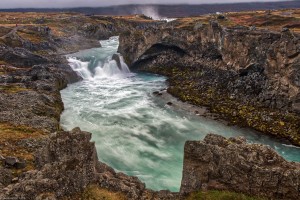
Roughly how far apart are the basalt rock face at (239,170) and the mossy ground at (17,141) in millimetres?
18577

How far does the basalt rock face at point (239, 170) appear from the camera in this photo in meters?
29.2

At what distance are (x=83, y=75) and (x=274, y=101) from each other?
217ft

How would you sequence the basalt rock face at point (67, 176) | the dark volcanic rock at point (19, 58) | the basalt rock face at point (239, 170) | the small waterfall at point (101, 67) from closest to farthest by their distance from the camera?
the basalt rock face at point (67, 176) < the basalt rock face at point (239, 170) < the dark volcanic rock at point (19, 58) < the small waterfall at point (101, 67)

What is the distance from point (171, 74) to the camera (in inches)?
4279

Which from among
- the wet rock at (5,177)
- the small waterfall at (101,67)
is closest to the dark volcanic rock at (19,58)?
the small waterfall at (101,67)

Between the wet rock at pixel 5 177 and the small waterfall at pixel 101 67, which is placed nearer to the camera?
the wet rock at pixel 5 177

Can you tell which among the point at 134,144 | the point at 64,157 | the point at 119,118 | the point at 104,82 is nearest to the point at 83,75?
the point at 104,82

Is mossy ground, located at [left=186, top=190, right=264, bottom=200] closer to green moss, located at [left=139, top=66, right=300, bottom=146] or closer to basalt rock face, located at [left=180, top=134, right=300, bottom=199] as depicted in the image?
basalt rock face, located at [left=180, top=134, right=300, bottom=199]

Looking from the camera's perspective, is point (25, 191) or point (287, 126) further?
point (287, 126)

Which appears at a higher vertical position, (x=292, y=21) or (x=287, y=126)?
(x=292, y=21)

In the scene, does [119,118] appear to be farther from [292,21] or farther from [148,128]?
[292,21]

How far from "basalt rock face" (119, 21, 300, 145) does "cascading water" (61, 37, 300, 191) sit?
20.3 ft

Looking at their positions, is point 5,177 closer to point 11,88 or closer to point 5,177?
point 5,177

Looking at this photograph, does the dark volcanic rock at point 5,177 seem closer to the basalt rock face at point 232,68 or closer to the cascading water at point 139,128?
the cascading water at point 139,128
